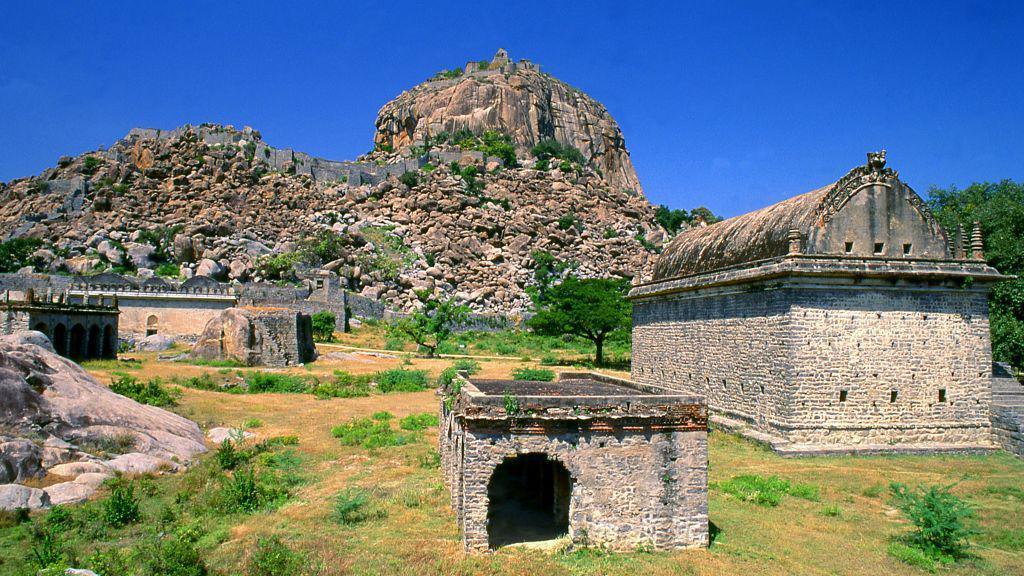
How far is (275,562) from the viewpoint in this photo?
26.0ft

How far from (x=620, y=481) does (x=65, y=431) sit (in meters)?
11.5

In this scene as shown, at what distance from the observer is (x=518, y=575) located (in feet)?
26.2

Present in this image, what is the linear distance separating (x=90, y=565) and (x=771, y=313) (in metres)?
14.1

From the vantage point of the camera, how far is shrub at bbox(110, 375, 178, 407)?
60.7ft

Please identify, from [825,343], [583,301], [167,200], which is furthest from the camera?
[167,200]

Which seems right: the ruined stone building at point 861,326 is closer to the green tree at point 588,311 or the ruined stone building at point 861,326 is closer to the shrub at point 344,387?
the shrub at point 344,387

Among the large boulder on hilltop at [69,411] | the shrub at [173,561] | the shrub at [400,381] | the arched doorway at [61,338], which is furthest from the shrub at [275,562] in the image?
the arched doorway at [61,338]

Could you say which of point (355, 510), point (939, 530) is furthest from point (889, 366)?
point (355, 510)

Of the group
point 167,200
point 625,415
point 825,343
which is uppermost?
point 167,200

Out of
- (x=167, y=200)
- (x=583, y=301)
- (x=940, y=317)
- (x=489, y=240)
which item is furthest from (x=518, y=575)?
(x=167, y=200)

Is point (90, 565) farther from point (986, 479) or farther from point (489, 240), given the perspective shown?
point (489, 240)

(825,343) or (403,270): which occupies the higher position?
(403,270)

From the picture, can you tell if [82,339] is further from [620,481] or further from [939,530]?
[939,530]

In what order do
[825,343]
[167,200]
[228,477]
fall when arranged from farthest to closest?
[167,200] → [825,343] → [228,477]
